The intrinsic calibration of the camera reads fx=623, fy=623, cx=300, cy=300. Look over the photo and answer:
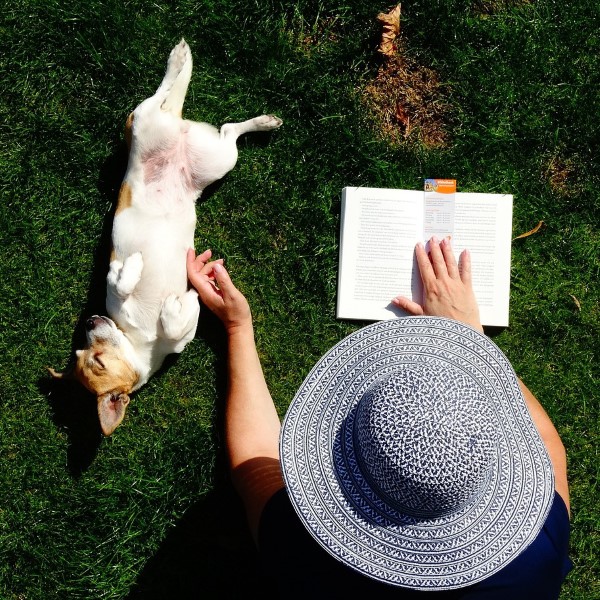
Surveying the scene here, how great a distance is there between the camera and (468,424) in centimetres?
162

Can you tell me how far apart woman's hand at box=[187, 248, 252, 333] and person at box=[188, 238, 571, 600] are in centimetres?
124

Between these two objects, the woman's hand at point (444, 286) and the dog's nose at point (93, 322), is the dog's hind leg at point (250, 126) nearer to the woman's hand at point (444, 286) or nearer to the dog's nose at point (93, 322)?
the woman's hand at point (444, 286)

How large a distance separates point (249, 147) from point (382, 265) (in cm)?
99

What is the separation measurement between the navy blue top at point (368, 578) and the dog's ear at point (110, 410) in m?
0.97

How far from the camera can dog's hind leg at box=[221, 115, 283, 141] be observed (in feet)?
11.0

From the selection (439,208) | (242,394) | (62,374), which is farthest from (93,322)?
(439,208)

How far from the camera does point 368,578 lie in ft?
6.82

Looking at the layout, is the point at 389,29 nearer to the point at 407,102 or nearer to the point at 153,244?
the point at 407,102

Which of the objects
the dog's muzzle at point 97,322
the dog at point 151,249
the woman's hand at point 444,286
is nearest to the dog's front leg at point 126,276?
the dog at point 151,249

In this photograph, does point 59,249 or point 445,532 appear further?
point 59,249

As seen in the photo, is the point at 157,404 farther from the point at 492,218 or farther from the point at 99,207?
the point at 492,218

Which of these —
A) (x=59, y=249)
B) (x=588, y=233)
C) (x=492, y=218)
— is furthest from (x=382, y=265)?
(x=59, y=249)

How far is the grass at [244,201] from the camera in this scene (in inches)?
134

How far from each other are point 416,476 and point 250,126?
2.31 metres
